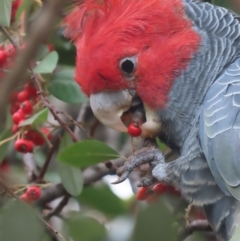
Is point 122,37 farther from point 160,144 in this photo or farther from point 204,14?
point 160,144

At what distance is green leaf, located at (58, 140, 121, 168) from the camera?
4.24 feet

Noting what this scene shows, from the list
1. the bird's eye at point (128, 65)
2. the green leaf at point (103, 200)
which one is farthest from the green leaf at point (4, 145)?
the bird's eye at point (128, 65)

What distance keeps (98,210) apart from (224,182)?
19.2 inches

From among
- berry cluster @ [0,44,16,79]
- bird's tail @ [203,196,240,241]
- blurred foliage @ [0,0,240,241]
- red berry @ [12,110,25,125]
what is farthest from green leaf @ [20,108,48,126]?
bird's tail @ [203,196,240,241]

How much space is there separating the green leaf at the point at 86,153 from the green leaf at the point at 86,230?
17 cm

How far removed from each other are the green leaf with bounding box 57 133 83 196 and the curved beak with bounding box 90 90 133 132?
169 millimetres

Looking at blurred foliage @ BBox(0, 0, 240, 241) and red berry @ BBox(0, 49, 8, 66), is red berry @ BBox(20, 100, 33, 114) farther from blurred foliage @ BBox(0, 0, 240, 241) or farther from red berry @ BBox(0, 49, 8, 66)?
red berry @ BBox(0, 49, 8, 66)

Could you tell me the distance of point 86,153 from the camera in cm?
132

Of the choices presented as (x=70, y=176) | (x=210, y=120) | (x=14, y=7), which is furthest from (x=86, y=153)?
(x=14, y=7)

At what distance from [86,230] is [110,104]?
375 millimetres

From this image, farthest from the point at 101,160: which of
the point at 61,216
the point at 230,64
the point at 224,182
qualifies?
the point at 230,64

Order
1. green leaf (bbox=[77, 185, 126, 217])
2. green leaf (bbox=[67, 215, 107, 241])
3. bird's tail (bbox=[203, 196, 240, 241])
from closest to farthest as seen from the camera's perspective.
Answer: green leaf (bbox=[67, 215, 107, 241]), bird's tail (bbox=[203, 196, 240, 241]), green leaf (bbox=[77, 185, 126, 217])

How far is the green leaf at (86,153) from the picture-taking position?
129 centimetres

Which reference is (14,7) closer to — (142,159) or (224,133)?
(142,159)
